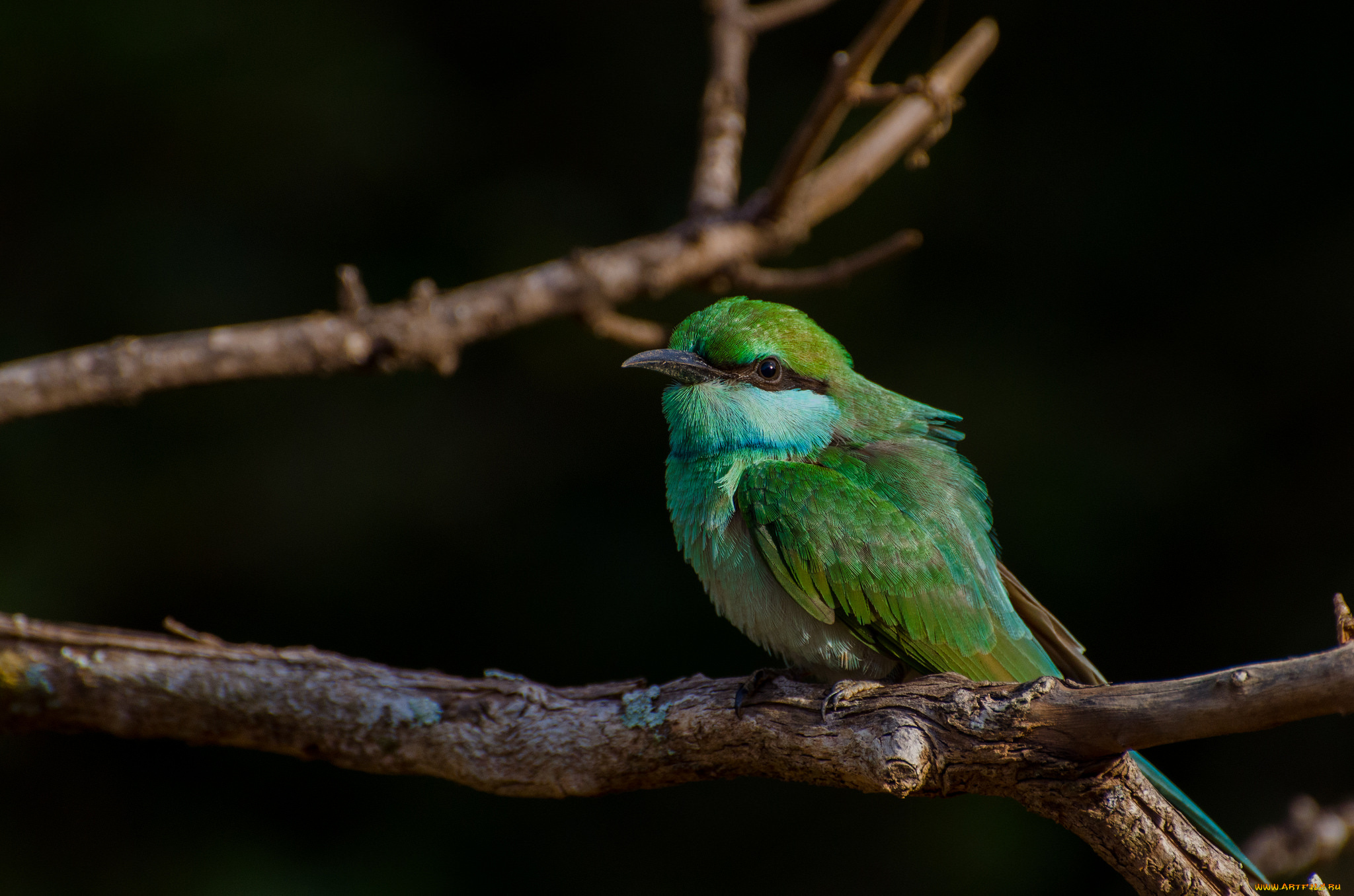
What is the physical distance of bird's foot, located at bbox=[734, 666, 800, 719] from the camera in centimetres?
197

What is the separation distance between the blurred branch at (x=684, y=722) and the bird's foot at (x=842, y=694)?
0.01 m

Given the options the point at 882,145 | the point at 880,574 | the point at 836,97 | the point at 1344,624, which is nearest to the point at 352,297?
the point at 836,97

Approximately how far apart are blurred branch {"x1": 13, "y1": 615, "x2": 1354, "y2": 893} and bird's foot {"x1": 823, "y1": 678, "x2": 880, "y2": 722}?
0.04 feet

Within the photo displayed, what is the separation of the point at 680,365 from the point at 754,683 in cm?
Answer: 79

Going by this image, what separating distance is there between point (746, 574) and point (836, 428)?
44cm

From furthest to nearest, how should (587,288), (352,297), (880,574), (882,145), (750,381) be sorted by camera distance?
(882,145) → (587,288) → (352,297) → (750,381) → (880,574)

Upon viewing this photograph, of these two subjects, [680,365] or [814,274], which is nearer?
[680,365]

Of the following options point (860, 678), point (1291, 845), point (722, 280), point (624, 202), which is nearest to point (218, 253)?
point (624, 202)

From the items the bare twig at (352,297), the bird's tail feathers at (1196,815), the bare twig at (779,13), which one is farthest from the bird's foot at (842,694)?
the bare twig at (779,13)

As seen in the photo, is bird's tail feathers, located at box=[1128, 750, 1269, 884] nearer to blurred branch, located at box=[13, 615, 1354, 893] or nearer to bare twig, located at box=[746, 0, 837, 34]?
blurred branch, located at box=[13, 615, 1354, 893]

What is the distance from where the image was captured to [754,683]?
2043 millimetres

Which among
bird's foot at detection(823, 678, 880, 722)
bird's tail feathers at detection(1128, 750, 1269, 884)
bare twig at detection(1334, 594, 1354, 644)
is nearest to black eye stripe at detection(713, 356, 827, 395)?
bird's foot at detection(823, 678, 880, 722)

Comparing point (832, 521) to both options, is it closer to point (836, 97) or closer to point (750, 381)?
point (750, 381)

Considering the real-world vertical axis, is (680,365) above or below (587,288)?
below
